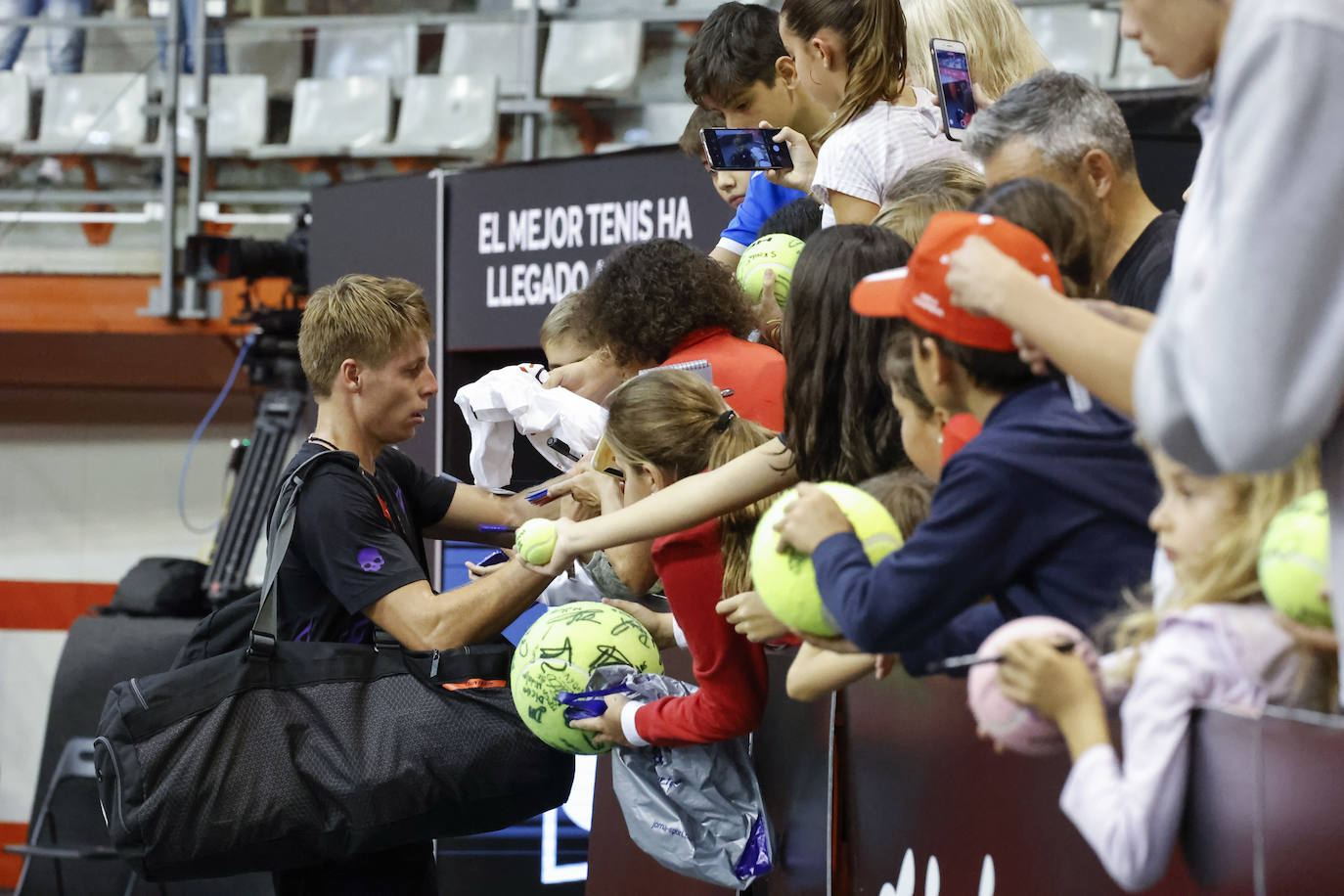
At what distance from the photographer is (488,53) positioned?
595 cm

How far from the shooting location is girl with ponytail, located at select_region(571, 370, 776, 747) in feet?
6.84

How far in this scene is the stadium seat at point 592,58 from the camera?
551 centimetres

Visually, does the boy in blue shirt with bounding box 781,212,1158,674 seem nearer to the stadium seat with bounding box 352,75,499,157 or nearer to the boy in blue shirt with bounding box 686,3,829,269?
the boy in blue shirt with bounding box 686,3,829,269

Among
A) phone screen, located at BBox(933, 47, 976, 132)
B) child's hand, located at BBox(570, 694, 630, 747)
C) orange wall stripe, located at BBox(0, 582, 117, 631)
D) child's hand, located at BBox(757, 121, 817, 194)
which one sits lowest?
orange wall stripe, located at BBox(0, 582, 117, 631)

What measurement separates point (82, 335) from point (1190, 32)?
262 inches

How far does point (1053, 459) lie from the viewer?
1.33 m

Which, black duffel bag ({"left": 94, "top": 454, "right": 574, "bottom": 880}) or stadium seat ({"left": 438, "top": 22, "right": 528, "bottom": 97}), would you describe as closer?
black duffel bag ({"left": 94, "top": 454, "right": 574, "bottom": 880})

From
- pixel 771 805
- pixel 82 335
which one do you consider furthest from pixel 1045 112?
pixel 82 335

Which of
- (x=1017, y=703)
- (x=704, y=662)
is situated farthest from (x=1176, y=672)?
(x=704, y=662)

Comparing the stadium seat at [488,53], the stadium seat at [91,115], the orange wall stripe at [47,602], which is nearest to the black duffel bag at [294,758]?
the stadium seat at [488,53]

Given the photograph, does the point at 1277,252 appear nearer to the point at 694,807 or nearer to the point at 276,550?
the point at 694,807

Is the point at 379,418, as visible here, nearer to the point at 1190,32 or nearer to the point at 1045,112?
the point at 1045,112

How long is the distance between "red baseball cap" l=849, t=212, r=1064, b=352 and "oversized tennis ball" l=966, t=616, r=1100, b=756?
0.28 m

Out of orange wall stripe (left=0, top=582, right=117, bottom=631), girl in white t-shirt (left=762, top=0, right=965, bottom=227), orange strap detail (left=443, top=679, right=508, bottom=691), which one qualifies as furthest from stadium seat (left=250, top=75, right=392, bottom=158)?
orange strap detail (left=443, top=679, right=508, bottom=691)
